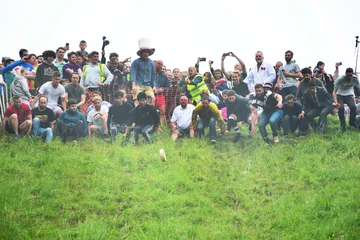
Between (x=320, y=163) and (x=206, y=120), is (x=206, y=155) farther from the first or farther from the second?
(x=320, y=163)

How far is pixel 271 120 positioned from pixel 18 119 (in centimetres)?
678

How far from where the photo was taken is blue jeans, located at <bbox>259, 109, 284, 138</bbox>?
13062 mm

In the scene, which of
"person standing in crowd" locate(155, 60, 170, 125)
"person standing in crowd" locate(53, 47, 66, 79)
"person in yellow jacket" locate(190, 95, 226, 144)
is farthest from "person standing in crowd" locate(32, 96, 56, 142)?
"person in yellow jacket" locate(190, 95, 226, 144)

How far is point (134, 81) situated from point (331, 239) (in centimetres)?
726

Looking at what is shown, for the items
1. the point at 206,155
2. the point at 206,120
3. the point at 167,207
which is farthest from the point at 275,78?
the point at 167,207

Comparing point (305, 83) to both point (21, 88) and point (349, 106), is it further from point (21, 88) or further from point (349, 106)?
point (21, 88)

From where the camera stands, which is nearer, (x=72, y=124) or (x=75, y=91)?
(x=72, y=124)

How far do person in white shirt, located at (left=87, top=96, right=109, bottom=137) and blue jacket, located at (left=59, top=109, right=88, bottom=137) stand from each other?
0.29 metres

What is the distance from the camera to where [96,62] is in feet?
46.5

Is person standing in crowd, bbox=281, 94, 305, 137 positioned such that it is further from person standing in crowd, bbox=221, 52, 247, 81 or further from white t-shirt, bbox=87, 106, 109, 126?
white t-shirt, bbox=87, 106, 109, 126

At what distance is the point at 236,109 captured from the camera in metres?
14.0

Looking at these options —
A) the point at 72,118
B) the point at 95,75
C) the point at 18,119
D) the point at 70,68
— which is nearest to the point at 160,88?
the point at 95,75

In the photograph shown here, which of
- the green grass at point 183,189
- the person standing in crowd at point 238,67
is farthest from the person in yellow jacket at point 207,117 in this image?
the person standing in crowd at point 238,67

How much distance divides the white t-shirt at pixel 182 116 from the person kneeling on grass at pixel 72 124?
253 centimetres
